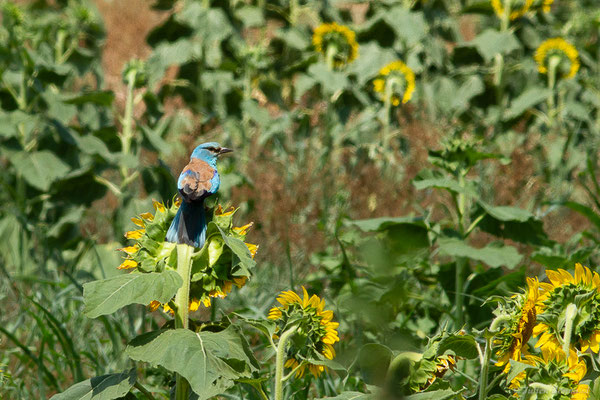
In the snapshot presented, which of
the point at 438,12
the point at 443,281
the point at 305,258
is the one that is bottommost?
the point at 305,258

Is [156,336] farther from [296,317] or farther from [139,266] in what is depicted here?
[296,317]

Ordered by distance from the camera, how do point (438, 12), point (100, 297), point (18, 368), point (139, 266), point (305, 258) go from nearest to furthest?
point (100, 297) → point (139, 266) → point (18, 368) → point (305, 258) → point (438, 12)

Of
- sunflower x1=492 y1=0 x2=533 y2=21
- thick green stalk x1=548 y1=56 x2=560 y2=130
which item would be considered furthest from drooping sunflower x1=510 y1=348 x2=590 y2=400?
sunflower x1=492 y1=0 x2=533 y2=21

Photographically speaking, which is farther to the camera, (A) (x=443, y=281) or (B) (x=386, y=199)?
(B) (x=386, y=199)

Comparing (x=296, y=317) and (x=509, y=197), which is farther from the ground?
(x=296, y=317)

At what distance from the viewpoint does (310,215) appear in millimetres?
3480

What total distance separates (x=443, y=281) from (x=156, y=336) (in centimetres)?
118

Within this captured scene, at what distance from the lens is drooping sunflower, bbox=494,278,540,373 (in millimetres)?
1380

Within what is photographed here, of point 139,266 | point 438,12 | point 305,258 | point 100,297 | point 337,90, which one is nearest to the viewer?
point 100,297

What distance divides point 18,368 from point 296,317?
49.0 inches

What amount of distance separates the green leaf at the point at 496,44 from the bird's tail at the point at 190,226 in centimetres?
316

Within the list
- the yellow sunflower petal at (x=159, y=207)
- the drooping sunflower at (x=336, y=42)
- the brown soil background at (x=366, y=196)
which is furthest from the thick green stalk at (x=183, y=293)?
the drooping sunflower at (x=336, y=42)

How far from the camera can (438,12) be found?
4910 millimetres

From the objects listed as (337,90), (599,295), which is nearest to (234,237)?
(599,295)
